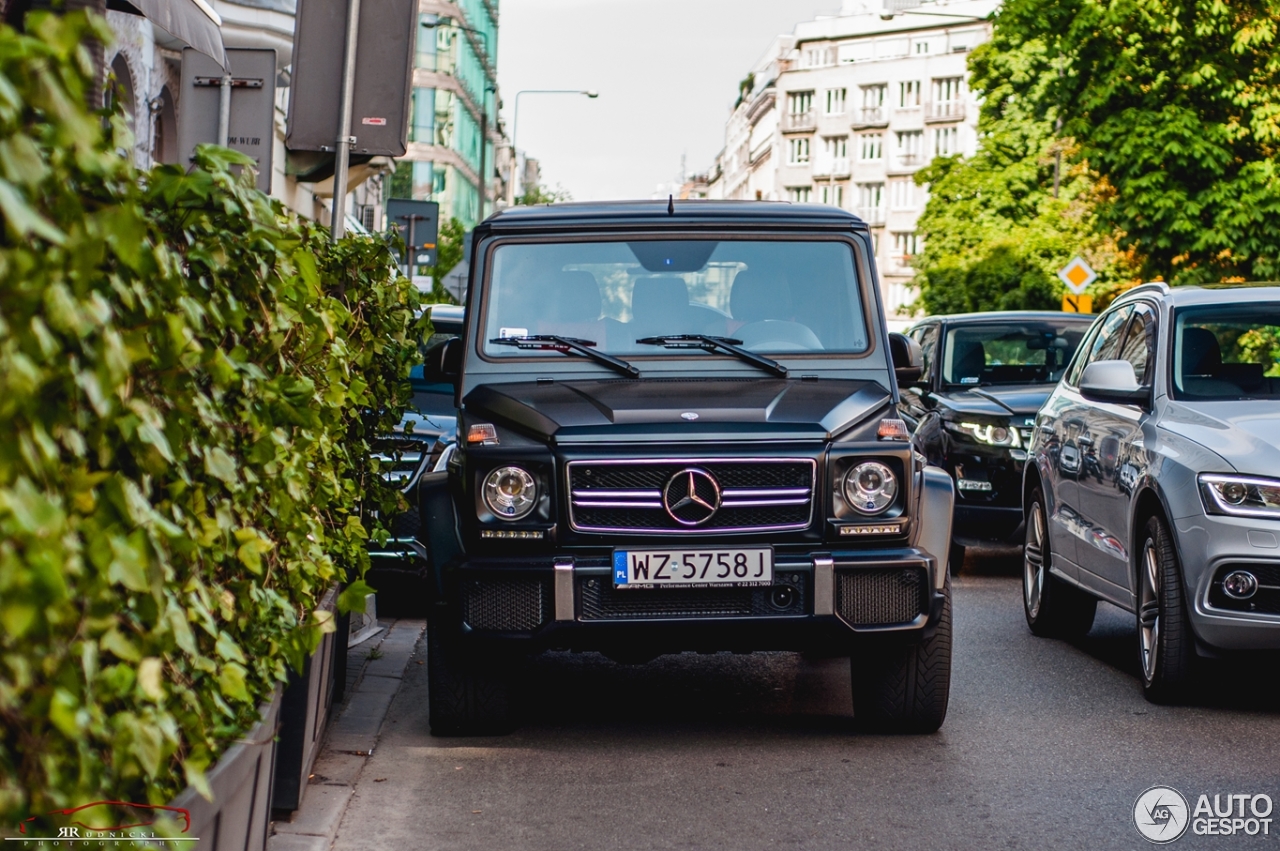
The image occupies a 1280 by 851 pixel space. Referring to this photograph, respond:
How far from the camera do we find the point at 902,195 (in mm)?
117625

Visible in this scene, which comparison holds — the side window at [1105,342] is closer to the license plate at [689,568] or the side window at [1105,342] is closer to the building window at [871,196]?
the license plate at [689,568]

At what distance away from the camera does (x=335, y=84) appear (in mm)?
10922

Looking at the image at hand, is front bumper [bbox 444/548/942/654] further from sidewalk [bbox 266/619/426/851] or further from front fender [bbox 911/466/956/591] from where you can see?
sidewalk [bbox 266/619/426/851]

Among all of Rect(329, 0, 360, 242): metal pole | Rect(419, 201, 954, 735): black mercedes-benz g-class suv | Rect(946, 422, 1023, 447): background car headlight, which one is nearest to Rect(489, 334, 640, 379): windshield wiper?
Rect(419, 201, 954, 735): black mercedes-benz g-class suv

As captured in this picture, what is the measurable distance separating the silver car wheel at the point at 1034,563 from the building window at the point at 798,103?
117103mm

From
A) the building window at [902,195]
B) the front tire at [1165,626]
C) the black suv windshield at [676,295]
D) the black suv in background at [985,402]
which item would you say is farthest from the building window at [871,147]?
the black suv windshield at [676,295]

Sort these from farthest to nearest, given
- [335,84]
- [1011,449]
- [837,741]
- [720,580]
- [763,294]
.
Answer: [1011,449], [335,84], [763,294], [837,741], [720,580]

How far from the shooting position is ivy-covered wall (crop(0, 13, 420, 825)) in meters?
2.32

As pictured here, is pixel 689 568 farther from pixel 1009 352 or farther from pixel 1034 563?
pixel 1009 352

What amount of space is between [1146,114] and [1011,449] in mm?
18002

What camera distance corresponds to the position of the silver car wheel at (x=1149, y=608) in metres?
7.83

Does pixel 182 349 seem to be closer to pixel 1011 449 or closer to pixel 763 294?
pixel 763 294

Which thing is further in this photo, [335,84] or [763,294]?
[335,84]

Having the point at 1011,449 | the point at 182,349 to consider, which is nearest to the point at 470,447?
the point at 182,349
